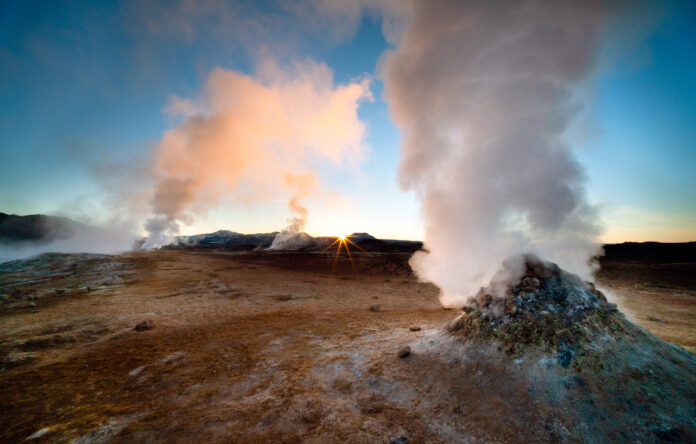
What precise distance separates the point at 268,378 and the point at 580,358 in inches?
242

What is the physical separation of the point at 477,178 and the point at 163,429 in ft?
28.9

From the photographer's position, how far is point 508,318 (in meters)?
5.39

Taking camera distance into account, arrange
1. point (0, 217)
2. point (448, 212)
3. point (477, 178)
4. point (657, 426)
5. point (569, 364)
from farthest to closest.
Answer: point (0, 217) → point (448, 212) → point (477, 178) → point (569, 364) → point (657, 426)

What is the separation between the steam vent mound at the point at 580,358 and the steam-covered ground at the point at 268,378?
5 centimetres

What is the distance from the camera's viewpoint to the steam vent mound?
355 cm

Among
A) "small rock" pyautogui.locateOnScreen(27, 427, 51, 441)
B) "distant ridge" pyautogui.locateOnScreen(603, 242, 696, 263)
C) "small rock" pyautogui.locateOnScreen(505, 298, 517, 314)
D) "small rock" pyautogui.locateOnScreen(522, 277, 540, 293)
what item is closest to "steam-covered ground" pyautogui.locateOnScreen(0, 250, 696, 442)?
"small rock" pyautogui.locateOnScreen(27, 427, 51, 441)

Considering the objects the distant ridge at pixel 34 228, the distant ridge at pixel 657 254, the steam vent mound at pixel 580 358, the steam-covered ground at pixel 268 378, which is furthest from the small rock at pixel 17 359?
the distant ridge at pixel 34 228

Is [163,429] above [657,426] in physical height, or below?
below

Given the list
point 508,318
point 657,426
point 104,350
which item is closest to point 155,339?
point 104,350

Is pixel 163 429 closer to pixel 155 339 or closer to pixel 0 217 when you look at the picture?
pixel 155 339

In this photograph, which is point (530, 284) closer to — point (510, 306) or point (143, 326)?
point (510, 306)

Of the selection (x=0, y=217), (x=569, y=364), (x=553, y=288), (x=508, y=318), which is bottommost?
(x=569, y=364)

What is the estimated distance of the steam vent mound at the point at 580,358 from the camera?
3554 millimetres

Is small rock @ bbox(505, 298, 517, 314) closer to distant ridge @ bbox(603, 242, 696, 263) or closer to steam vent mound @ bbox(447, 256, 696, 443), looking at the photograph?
steam vent mound @ bbox(447, 256, 696, 443)
